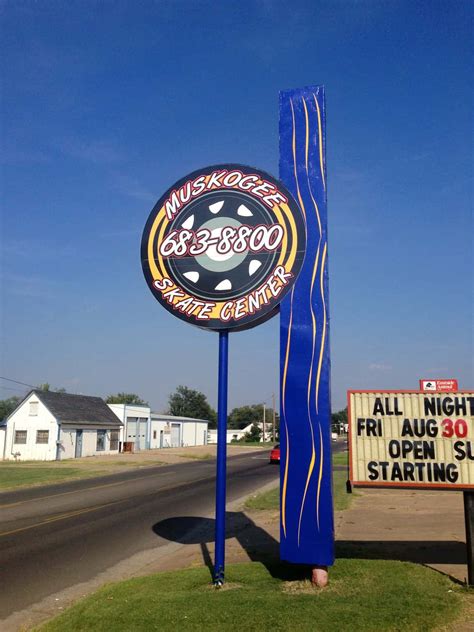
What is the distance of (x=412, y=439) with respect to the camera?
9.02m

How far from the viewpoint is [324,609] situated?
716 centimetres

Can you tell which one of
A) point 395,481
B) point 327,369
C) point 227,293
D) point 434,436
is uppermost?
point 227,293

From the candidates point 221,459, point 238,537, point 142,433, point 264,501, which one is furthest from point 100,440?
point 221,459

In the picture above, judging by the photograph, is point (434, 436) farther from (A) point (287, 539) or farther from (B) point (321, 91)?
(B) point (321, 91)

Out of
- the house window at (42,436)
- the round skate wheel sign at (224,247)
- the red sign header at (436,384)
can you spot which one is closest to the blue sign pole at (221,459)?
the round skate wheel sign at (224,247)

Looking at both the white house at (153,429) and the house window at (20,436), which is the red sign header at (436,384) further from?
the white house at (153,429)

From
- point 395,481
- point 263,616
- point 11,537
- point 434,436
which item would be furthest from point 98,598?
point 11,537

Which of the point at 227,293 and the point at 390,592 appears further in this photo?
the point at 227,293

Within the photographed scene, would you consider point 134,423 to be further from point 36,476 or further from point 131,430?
point 36,476

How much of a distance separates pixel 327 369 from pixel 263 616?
368 cm

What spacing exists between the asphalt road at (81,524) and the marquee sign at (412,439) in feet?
17.6

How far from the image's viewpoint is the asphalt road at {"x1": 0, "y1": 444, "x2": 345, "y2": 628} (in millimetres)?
10062

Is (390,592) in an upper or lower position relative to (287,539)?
lower

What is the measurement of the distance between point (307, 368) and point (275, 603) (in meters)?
3.42
